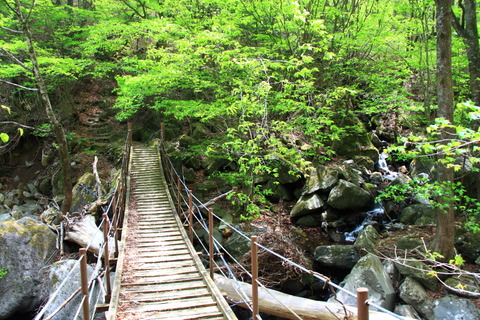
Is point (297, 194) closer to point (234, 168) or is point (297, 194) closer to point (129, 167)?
point (234, 168)

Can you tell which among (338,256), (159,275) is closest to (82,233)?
(159,275)

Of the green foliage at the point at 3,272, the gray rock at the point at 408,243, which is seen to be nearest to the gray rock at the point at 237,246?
the gray rock at the point at 408,243

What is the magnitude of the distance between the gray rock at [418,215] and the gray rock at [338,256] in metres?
2.73

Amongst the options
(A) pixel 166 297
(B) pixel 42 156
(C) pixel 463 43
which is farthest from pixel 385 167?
(B) pixel 42 156

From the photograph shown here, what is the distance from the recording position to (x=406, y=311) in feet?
19.0

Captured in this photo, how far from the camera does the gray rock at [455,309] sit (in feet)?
18.0

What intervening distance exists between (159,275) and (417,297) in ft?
16.1

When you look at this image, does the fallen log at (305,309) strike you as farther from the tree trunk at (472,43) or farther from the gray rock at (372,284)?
the tree trunk at (472,43)

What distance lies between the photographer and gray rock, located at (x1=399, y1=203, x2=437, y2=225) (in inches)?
356

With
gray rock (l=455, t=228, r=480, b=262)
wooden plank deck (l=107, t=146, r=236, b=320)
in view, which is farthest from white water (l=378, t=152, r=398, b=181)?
wooden plank deck (l=107, t=146, r=236, b=320)

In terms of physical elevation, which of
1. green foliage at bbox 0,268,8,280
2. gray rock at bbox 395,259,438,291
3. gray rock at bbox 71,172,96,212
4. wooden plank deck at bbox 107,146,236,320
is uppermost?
gray rock at bbox 71,172,96,212

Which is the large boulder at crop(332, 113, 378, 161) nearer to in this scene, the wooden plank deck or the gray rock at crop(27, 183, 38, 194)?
the wooden plank deck

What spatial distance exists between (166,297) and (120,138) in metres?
13.3

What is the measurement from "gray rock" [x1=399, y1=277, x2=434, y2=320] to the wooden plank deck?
3924mm
